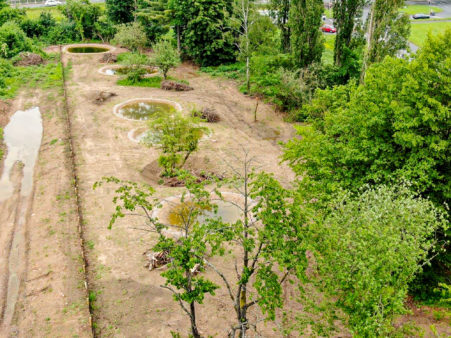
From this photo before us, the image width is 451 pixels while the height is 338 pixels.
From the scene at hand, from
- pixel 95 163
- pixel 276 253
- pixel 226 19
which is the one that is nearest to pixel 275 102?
pixel 226 19

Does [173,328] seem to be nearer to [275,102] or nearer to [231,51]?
[275,102]

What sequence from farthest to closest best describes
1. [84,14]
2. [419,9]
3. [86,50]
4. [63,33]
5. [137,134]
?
1. [419,9]
2. [63,33]
3. [84,14]
4. [86,50]
5. [137,134]

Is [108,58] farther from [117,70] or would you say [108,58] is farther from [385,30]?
[385,30]

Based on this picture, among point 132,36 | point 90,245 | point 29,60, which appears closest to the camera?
point 90,245

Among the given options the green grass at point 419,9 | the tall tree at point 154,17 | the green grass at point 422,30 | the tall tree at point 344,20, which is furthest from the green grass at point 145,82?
the green grass at point 419,9

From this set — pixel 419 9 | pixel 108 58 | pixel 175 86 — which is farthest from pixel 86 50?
pixel 419 9

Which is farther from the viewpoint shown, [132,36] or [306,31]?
[132,36]
